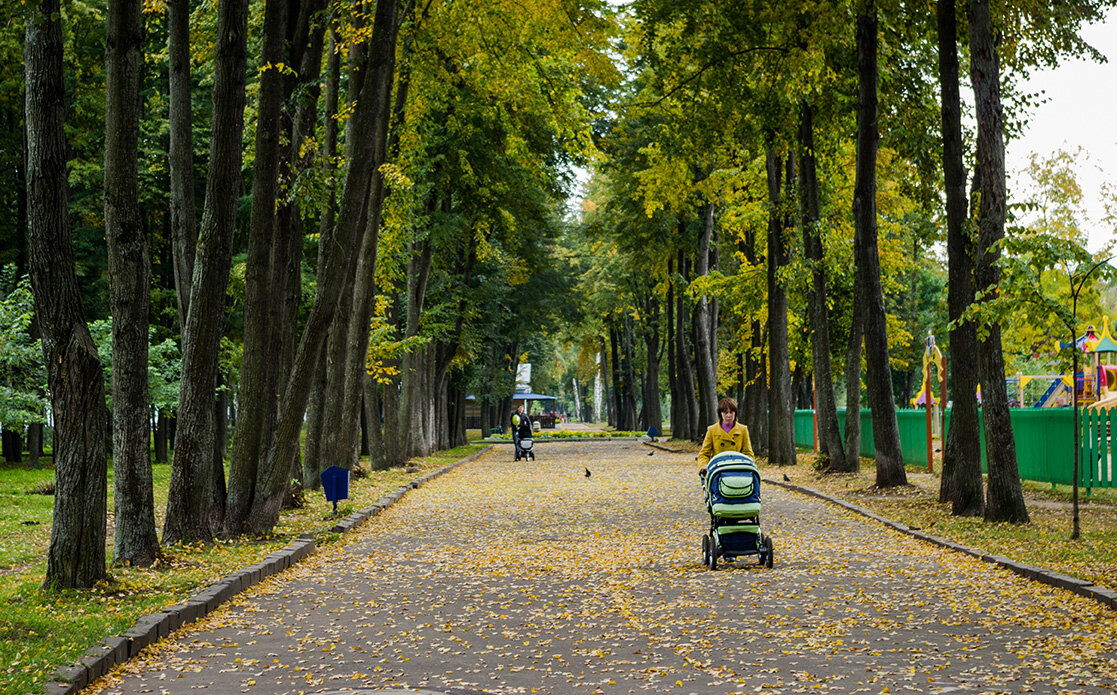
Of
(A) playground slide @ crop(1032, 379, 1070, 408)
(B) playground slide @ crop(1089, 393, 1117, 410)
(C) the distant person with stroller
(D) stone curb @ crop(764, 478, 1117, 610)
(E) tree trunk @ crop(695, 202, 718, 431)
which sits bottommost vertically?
(D) stone curb @ crop(764, 478, 1117, 610)

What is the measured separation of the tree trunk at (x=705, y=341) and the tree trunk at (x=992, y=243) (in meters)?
22.3

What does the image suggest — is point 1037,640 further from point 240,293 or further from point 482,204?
point 482,204

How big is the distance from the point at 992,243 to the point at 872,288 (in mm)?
6219

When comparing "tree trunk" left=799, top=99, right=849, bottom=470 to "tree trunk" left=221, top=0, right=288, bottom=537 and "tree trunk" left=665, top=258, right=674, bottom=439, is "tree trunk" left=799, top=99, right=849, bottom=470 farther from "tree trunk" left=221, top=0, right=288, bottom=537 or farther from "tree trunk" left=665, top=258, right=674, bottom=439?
"tree trunk" left=665, top=258, right=674, bottom=439

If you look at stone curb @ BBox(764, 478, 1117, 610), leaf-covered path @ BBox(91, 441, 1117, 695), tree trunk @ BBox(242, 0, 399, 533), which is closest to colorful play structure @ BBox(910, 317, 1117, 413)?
stone curb @ BBox(764, 478, 1117, 610)

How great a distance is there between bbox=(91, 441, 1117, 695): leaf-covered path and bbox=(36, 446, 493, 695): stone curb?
125mm

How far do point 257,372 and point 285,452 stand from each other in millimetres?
1095

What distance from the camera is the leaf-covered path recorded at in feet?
22.1

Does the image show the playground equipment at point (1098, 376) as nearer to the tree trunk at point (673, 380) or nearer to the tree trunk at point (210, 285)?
the tree trunk at point (673, 380)

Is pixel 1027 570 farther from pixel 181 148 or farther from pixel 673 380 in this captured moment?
pixel 673 380

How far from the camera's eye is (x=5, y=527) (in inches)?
604

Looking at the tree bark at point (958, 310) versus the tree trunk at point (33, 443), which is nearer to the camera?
the tree bark at point (958, 310)

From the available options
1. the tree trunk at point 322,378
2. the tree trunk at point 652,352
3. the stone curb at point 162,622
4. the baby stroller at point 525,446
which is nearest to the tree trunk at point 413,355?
the baby stroller at point 525,446

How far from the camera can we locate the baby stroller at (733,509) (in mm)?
10945
